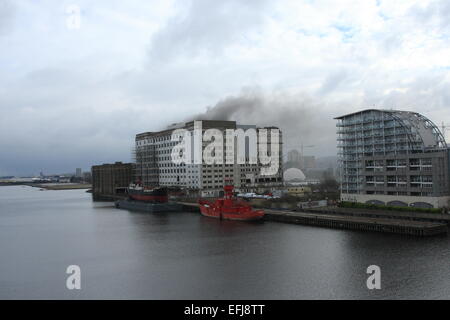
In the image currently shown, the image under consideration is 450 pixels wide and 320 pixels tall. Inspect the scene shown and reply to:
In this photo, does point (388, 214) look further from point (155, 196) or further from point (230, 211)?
point (155, 196)

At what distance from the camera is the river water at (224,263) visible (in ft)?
56.3

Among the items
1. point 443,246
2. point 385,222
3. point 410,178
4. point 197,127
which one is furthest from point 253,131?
point 443,246

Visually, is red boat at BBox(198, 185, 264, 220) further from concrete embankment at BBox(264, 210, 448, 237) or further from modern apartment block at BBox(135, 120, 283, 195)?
modern apartment block at BBox(135, 120, 283, 195)

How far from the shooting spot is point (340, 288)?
17297 mm

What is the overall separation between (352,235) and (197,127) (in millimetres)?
41034

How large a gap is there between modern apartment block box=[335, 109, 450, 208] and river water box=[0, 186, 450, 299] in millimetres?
9551

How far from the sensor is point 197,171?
221 feet

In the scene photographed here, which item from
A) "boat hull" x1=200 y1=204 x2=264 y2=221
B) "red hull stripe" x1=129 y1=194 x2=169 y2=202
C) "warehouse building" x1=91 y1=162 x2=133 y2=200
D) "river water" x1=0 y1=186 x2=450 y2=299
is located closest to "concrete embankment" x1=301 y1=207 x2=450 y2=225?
"boat hull" x1=200 y1=204 x2=264 y2=221

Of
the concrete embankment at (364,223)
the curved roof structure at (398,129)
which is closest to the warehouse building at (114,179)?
the concrete embankment at (364,223)

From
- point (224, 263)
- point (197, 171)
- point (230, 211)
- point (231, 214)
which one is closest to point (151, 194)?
point (197, 171)

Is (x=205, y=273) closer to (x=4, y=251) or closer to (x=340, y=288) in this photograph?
(x=340, y=288)

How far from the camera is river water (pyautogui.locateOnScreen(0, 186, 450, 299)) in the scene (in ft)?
56.3

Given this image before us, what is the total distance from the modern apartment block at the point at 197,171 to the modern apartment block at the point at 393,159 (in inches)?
1061

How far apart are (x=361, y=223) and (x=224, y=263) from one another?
45.5 ft
